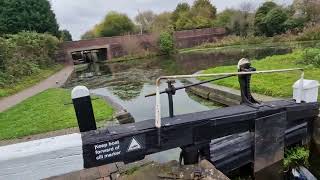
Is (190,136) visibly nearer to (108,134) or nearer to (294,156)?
(108,134)

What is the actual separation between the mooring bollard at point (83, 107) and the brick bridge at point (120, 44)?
31185 mm

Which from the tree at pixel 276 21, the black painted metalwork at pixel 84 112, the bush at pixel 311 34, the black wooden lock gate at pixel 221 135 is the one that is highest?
the tree at pixel 276 21

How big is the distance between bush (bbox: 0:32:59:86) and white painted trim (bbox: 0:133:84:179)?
489 inches

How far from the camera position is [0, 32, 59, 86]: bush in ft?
50.0

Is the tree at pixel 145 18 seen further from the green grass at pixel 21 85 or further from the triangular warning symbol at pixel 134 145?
the triangular warning symbol at pixel 134 145

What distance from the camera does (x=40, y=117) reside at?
318 inches

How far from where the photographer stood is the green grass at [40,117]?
22.5 ft

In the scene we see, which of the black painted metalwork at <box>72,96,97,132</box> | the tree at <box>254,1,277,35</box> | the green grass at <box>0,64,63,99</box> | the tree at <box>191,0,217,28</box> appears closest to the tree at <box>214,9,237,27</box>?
the tree at <box>191,0,217,28</box>

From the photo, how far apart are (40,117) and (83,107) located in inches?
220

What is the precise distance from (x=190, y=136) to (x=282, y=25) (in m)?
39.4

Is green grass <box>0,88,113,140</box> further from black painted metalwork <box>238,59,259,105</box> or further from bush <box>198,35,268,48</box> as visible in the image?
bush <box>198,35,268,48</box>

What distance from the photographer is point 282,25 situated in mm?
38781

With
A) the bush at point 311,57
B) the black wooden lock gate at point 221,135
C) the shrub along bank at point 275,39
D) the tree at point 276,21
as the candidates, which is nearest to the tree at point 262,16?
the tree at point 276,21

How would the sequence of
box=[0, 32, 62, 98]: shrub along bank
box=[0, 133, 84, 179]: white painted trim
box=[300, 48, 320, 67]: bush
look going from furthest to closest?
box=[0, 32, 62, 98]: shrub along bank < box=[300, 48, 320, 67]: bush < box=[0, 133, 84, 179]: white painted trim
